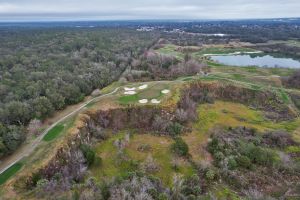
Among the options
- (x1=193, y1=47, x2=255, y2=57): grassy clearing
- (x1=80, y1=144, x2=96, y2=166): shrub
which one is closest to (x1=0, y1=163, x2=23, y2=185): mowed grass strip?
(x1=80, y1=144, x2=96, y2=166): shrub

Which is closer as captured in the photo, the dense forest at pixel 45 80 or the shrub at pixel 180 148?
the shrub at pixel 180 148

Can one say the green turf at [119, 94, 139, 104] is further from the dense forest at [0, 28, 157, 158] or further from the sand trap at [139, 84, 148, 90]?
the dense forest at [0, 28, 157, 158]

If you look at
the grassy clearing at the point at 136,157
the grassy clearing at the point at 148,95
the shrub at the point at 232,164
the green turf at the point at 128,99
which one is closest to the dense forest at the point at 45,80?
the green turf at the point at 128,99

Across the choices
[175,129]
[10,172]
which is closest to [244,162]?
[175,129]

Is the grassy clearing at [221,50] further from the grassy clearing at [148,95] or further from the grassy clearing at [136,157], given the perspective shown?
the grassy clearing at [136,157]

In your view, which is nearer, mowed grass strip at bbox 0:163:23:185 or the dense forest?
mowed grass strip at bbox 0:163:23:185
